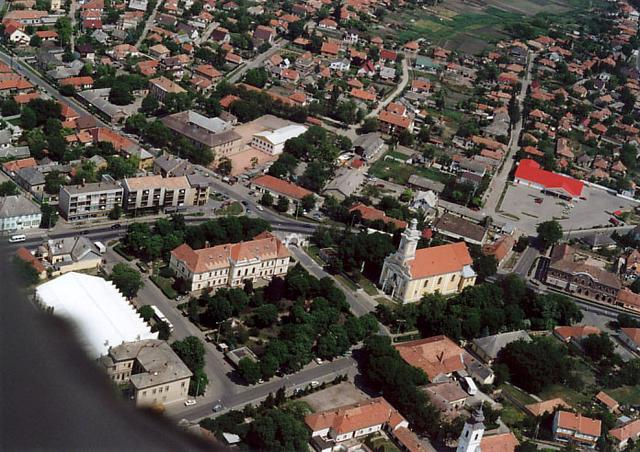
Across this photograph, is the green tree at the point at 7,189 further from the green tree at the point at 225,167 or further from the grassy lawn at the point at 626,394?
the grassy lawn at the point at 626,394

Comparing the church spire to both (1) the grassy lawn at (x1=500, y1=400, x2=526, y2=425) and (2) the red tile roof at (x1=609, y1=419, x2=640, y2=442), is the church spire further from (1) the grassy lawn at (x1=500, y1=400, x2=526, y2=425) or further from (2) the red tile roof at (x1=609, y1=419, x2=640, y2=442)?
(2) the red tile roof at (x1=609, y1=419, x2=640, y2=442)

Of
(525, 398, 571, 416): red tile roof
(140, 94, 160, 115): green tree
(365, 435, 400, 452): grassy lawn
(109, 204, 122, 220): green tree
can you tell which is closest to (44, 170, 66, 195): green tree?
(109, 204, 122, 220): green tree

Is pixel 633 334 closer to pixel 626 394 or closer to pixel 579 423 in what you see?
pixel 626 394

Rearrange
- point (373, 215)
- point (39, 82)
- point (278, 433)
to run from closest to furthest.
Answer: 1. point (278, 433)
2. point (373, 215)
3. point (39, 82)

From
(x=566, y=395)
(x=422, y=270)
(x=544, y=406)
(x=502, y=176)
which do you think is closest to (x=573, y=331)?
(x=566, y=395)

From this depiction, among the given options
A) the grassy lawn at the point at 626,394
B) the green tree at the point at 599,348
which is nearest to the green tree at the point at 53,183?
the green tree at the point at 599,348
